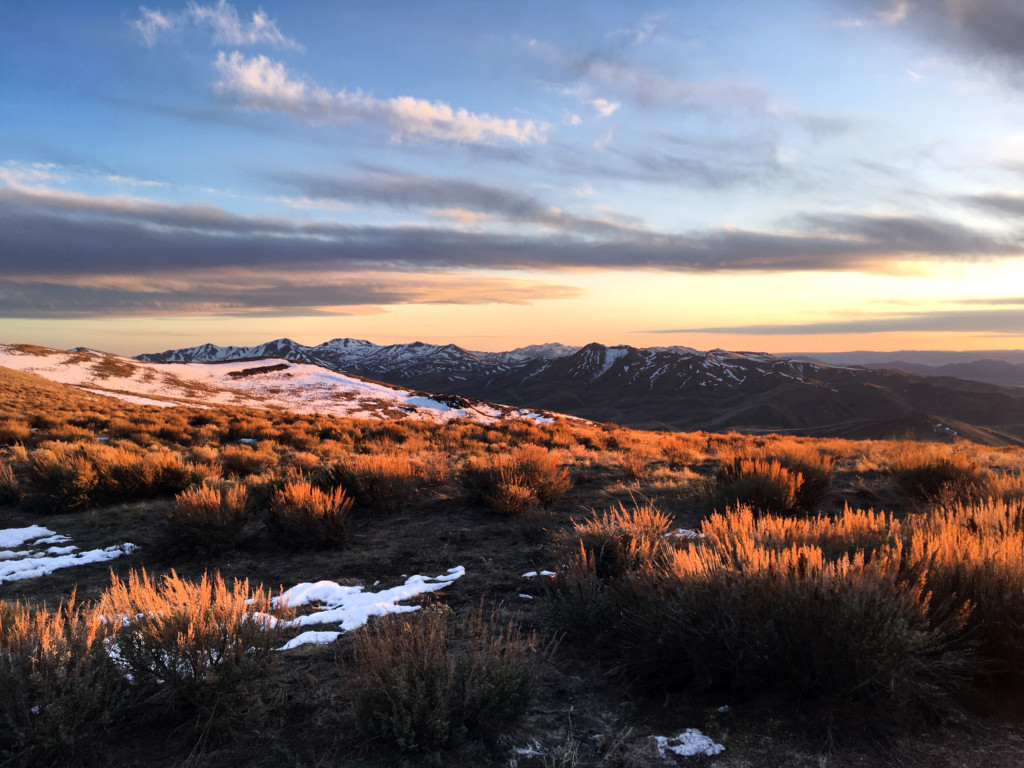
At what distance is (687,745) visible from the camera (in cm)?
261

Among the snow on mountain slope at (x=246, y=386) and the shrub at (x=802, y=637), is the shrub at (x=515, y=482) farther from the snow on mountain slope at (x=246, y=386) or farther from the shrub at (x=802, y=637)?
the snow on mountain slope at (x=246, y=386)

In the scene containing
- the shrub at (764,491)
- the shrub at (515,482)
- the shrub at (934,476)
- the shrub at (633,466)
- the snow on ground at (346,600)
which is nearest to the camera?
the snow on ground at (346,600)

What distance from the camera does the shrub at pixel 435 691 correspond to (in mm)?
2574

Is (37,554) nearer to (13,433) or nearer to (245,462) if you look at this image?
(245,462)

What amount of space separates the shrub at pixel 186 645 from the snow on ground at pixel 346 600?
71 centimetres

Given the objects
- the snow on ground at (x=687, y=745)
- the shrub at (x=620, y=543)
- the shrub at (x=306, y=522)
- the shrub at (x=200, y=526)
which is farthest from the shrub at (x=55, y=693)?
the shrub at (x=306, y=522)

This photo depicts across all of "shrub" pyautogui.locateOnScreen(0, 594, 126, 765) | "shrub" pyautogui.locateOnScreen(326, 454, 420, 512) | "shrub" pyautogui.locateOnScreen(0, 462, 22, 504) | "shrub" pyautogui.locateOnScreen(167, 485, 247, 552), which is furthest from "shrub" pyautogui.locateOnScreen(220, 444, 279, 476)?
"shrub" pyautogui.locateOnScreen(0, 594, 126, 765)

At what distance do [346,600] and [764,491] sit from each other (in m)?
5.16

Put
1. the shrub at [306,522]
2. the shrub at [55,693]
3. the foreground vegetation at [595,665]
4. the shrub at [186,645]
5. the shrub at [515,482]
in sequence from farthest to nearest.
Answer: the shrub at [515,482], the shrub at [306,522], the shrub at [186,645], the foreground vegetation at [595,665], the shrub at [55,693]

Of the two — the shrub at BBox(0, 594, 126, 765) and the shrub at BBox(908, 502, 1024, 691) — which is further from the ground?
the shrub at BBox(908, 502, 1024, 691)

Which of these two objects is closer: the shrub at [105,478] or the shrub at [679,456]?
the shrub at [105,478]

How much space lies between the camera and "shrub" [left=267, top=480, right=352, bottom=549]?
6.23 meters

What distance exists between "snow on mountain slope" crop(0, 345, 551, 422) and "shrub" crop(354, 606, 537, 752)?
1298 inches

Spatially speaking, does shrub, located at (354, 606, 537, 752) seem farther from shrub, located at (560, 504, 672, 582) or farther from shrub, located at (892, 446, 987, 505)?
shrub, located at (892, 446, 987, 505)
